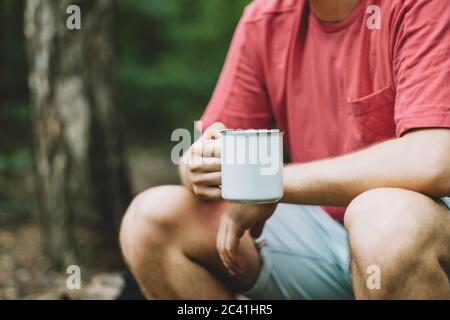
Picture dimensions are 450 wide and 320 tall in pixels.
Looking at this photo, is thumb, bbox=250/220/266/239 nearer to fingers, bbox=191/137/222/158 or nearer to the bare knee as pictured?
the bare knee

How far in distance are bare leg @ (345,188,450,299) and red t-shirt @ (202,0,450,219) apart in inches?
8.5

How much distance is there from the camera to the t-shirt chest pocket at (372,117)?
2.07 meters

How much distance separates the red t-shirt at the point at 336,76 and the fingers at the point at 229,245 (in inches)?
14.4

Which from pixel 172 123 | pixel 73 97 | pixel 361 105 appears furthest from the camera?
pixel 172 123

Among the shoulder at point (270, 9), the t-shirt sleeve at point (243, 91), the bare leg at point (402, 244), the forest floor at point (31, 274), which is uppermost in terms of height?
the shoulder at point (270, 9)

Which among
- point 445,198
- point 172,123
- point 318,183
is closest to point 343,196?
point 318,183

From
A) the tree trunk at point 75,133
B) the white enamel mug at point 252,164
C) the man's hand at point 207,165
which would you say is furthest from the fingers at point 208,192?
the tree trunk at point 75,133

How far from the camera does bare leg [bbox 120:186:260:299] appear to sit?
221 cm

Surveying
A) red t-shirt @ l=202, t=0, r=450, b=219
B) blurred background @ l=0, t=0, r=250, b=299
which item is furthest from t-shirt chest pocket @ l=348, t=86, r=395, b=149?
blurred background @ l=0, t=0, r=250, b=299

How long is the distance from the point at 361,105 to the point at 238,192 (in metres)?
0.54

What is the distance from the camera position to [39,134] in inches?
137

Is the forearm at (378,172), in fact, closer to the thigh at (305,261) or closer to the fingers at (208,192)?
the fingers at (208,192)

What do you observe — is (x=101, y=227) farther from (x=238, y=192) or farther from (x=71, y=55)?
(x=238, y=192)

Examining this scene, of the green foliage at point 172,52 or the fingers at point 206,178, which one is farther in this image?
the green foliage at point 172,52
